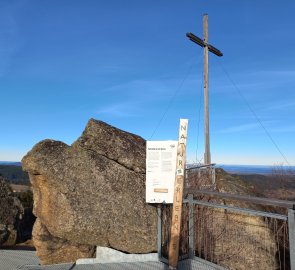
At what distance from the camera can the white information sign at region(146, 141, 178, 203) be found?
614 cm

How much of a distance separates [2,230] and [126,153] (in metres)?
6.10

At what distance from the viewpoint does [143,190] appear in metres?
6.81

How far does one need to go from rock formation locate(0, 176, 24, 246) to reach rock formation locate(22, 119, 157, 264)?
5024 millimetres

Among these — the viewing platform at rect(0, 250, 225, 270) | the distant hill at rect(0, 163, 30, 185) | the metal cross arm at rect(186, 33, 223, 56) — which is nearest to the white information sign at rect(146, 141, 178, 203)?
the viewing platform at rect(0, 250, 225, 270)

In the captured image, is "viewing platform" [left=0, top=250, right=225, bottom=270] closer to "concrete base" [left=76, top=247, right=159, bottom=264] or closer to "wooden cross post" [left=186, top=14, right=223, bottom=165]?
"concrete base" [left=76, top=247, right=159, bottom=264]

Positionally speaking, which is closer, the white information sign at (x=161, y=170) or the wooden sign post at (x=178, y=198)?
the wooden sign post at (x=178, y=198)

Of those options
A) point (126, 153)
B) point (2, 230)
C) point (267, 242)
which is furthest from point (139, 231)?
point (2, 230)

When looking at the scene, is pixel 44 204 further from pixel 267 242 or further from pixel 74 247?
pixel 267 242

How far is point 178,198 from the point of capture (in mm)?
5773

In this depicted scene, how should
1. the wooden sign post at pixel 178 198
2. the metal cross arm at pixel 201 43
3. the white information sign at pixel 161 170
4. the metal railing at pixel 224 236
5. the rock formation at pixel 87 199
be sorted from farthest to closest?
the metal cross arm at pixel 201 43 < the metal railing at pixel 224 236 < the rock formation at pixel 87 199 < the white information sign at pixel 161 170 < the wooden sign post at pixel 178 198

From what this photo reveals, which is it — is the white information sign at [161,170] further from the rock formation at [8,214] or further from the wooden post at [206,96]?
the rock formation at [8,214]

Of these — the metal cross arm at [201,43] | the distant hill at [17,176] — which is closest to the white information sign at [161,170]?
the metal cross arm at [201,43]

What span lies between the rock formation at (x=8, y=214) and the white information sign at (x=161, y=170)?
6.57m

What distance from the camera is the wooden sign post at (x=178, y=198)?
5.70 meters
